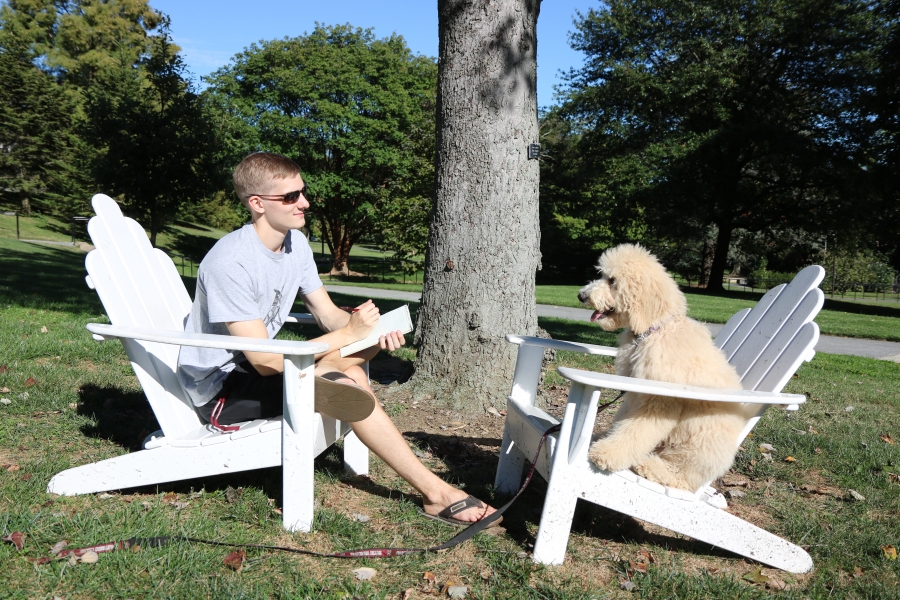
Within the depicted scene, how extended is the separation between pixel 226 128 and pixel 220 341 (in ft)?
91.6

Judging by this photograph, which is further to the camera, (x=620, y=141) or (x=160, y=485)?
(x=620, y=141)

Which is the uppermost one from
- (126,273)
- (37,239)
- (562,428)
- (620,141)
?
(620,141)

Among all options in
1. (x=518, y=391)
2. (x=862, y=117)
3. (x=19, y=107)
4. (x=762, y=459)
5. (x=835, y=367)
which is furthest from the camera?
(x=19, y=107)

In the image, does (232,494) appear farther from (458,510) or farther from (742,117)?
(742,117)

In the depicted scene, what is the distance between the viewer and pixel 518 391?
3545 mm

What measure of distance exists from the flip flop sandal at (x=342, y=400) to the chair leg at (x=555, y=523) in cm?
84

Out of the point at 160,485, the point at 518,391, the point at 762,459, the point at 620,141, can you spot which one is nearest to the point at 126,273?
the point at 160,485

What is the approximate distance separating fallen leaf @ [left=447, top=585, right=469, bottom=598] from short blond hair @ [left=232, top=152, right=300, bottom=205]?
1.88m

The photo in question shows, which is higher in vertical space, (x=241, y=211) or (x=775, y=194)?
(x=775, y=194)

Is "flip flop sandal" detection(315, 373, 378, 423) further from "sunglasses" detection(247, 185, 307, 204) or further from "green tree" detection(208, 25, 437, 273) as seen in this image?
"green tree" detection(208, 25, 437, 273)

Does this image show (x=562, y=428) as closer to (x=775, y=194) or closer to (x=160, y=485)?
(x=160, y=485)

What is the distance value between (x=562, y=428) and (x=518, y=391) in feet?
2.97

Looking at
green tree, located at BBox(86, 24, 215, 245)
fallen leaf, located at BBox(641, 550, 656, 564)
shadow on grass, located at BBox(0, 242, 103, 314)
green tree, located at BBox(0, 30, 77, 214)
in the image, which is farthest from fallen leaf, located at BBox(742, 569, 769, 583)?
green tree, located at BBox(0, 30, 77, 214)

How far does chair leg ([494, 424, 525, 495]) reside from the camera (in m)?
3.51
